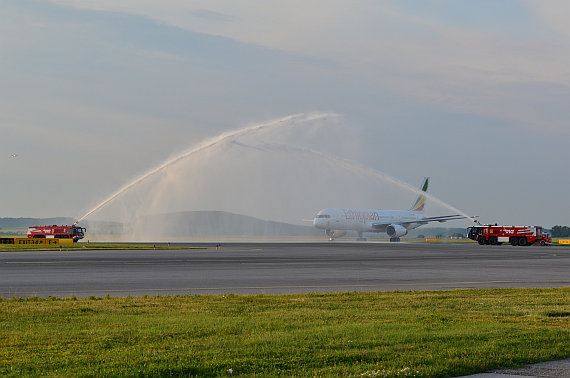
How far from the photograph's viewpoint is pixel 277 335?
Result: 12688 millimetres

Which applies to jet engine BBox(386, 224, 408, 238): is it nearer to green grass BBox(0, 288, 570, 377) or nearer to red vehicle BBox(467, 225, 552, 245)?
red vehicle BBox(467, 225, 552, 245)

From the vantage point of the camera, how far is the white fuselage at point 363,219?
A: 10625cm

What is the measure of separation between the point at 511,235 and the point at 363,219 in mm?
28282

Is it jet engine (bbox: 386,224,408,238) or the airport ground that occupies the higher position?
jet engine (bbox: 386,224,408,238)

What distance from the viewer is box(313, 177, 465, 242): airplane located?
106 metres

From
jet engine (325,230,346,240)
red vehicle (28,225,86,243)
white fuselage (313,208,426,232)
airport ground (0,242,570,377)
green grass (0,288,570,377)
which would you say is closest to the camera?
green grass (0,288,570,377)

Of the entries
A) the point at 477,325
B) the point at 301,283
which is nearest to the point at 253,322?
the point at 477,325

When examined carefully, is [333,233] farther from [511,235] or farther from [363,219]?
[511,235]

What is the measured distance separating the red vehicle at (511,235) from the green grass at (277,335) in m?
70.6

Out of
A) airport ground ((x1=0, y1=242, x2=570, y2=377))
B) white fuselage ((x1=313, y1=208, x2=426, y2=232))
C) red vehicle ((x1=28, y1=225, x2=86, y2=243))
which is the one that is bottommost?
airport ground ((x1=0, y1=242, x2=570, y2=377))

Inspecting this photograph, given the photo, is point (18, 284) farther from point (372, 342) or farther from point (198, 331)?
point (372, 342)

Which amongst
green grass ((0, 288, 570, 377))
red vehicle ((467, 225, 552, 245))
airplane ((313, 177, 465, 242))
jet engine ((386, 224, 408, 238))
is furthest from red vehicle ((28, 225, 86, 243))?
green grass ((0, 288, 570, 377))

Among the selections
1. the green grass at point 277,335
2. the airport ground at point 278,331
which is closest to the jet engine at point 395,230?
the airport ground at point 278,331

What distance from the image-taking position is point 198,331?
43.3 ft
